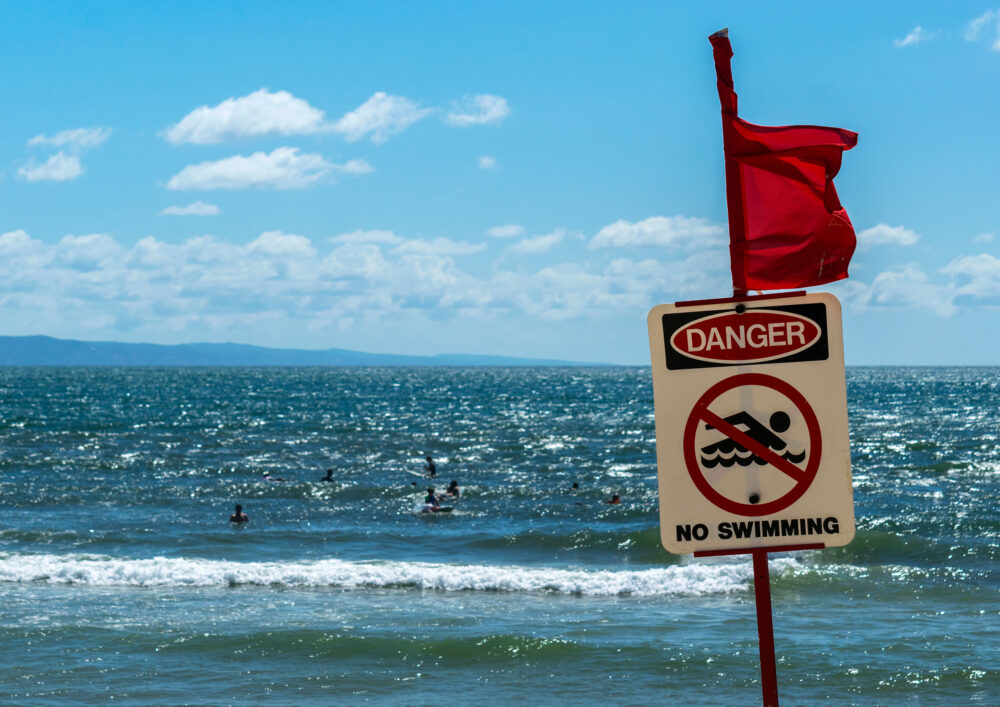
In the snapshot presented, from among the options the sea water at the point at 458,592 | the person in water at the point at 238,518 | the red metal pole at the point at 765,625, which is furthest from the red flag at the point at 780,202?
the person in water at the point at 238,518

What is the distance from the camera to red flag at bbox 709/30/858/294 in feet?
12.8

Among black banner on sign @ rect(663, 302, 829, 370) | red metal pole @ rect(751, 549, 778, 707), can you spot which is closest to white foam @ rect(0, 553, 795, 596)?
red metal pole @ rect(751, 549, 778, 707)

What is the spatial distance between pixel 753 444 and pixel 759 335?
14.9 inches

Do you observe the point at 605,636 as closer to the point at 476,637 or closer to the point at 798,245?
the point at 476,637

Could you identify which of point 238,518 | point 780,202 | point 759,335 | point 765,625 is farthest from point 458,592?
point 759,335

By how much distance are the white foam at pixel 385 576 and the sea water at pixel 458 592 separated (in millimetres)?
78

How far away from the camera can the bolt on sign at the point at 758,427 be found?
12.0 feet

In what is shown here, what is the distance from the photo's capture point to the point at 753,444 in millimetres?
3662

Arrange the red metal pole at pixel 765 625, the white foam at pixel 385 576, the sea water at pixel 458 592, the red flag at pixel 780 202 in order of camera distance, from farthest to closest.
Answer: the white foam at pixel 385 576 → the sea water at pixel 458 592 → the red flag at pixel 780 202 → the red metal pole at pixel 765 625

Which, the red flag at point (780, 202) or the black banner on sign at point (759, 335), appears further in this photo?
the red flag at point (780, 202)

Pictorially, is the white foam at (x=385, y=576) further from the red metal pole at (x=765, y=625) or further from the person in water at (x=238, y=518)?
the red metal pole at (x=765, y=625)

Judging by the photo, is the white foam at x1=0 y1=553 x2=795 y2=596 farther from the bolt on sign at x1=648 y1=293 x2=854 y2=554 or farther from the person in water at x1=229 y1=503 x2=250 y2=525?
the bolt on sign at x1=648 y1=293 x2=854 y2=554

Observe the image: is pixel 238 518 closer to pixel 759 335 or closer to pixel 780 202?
pixel 780 202

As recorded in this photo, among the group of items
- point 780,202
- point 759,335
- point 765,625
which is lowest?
point 765,625
